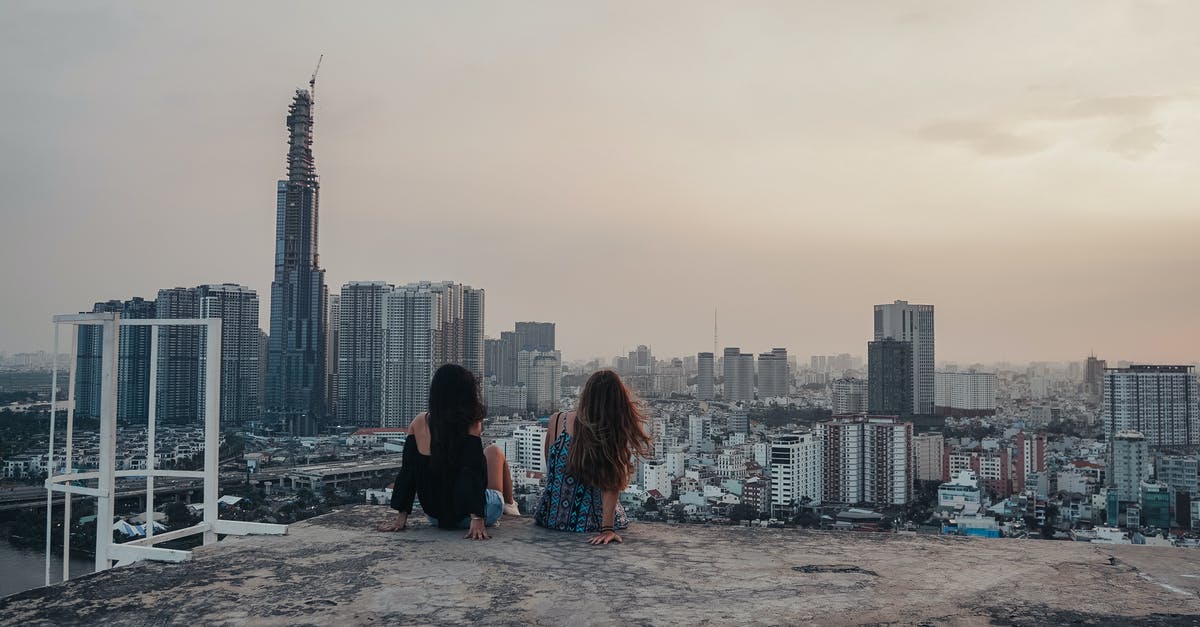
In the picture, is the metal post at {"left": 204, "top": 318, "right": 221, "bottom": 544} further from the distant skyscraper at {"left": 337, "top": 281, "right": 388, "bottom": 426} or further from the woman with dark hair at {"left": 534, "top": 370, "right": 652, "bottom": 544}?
the distant skyscraper at {"left": 337, "top": 281, "right": 388, "bottom": 426}

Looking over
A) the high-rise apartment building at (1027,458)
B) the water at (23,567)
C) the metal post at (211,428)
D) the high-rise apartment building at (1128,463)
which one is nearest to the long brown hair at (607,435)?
the metal post at (211,428)

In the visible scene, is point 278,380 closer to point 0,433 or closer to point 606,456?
point 0,433

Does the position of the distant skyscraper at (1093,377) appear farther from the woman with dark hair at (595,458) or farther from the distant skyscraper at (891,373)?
the woman with dark hair at (595,458)

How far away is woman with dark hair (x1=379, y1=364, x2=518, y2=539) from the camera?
1907 mm

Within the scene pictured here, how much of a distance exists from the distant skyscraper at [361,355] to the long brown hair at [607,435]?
22.1 m

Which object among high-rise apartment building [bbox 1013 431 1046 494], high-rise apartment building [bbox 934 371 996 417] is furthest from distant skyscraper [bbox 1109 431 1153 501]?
high-rise apartment building [bbox 934 371 996 417]

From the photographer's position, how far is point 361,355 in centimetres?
2405

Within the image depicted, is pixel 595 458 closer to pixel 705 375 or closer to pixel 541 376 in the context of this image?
pixel 541 376

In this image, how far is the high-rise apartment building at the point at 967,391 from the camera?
3127 centimetres

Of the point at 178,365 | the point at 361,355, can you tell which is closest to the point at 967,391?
the point at 361,355

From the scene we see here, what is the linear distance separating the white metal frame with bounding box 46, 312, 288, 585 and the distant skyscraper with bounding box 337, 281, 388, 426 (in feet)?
71.7

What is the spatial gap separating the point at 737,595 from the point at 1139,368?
24.3 metres

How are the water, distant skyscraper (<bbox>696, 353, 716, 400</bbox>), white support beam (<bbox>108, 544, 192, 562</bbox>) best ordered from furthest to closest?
distant skyscraper (<bbox>696, 353, 716, 400</bbox>) → the water → white support beam (<bbox>108, 544, 192, 562</bbox>)

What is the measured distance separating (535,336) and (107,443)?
26.2m
